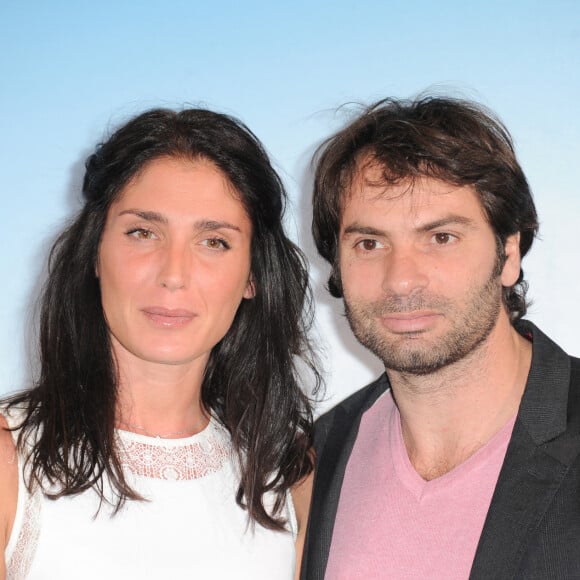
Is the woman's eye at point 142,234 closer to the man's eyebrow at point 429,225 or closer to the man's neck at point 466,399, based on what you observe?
the man's eyebrow at point 429,225

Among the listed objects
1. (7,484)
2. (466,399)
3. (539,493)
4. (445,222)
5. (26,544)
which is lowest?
(26,544)

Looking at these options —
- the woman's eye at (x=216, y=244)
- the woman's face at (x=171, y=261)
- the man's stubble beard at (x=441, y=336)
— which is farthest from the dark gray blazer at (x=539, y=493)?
the woman's eye at (x=216, y=244)

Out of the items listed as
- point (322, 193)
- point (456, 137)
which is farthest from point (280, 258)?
point (456, 137)

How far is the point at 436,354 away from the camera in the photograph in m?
2.30

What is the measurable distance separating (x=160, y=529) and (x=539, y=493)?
0.91 metres

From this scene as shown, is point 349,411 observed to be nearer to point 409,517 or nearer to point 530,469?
point 409,517

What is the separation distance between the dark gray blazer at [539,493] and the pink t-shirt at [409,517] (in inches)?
2.1

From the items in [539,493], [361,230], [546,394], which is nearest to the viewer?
[539,493]

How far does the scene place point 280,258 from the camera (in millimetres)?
2562

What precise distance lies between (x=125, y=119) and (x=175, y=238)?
36.0 inches

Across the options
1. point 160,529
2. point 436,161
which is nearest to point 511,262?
point 436,161

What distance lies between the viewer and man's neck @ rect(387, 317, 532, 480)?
2.33 m

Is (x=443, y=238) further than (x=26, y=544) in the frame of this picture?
Yes

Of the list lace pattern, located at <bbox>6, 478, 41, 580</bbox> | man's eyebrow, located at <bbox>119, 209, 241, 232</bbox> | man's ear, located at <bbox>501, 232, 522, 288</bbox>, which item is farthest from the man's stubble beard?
lace pattern, located at <bbox>6, 478, 41, 580</bbox>
